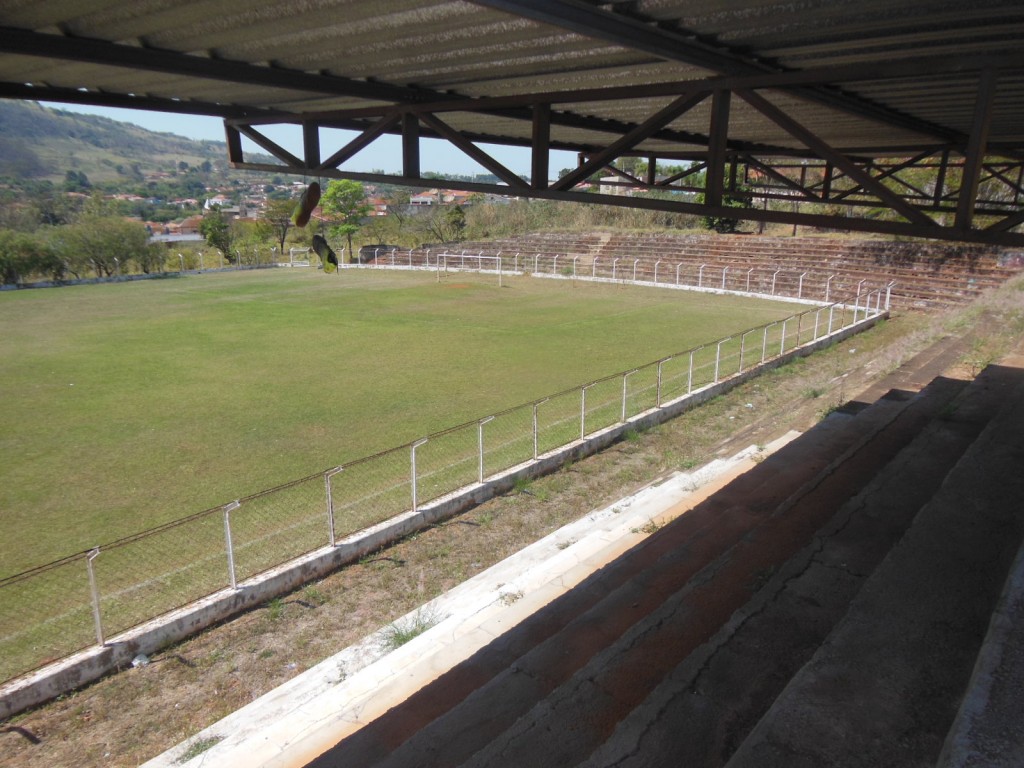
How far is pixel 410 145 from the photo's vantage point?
5.66m

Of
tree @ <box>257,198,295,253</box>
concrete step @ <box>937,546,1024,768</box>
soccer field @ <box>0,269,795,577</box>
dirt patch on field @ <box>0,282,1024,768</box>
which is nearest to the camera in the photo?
concrete step @ <box>937,546,1024,768</box>

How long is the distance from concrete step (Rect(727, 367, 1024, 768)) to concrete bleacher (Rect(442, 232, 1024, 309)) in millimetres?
18535

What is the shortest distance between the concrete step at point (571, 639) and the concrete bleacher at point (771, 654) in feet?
0.05

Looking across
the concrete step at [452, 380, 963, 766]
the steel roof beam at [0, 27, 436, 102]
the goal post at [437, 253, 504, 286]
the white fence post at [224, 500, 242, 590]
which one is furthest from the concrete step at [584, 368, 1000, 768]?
the goal post at [437, 253, 504, 286]

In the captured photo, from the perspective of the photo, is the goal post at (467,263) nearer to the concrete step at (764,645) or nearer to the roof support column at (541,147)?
the roof support column at (541,147)

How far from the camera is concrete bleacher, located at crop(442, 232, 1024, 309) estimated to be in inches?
953

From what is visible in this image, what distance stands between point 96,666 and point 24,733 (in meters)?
0.59

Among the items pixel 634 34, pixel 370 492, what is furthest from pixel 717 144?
pixel 370 492

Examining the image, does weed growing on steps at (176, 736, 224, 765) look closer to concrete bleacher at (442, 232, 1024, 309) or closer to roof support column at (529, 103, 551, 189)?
roof support column at (529, 103, 551, 189)

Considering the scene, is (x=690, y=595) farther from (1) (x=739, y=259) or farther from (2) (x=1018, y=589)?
(1) (x=739, y=259)

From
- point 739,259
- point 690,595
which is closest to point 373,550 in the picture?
point 690,595

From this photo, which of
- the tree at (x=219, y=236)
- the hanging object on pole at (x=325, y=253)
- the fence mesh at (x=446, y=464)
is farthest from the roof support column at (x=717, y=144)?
the tree at (x=219, y=236)

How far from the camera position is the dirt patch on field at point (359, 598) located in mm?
4562

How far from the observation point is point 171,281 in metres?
31.1
